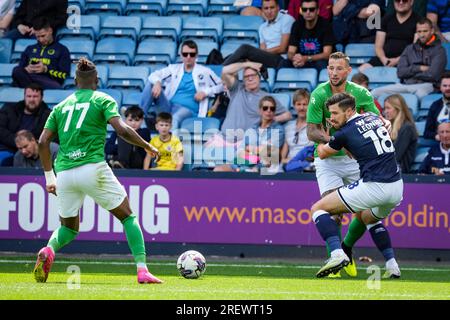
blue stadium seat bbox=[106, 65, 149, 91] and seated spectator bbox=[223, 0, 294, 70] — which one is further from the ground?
seated spectator bbox=[223, 0, 294, 70]

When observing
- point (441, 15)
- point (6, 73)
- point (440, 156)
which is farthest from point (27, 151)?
point (441, 15)

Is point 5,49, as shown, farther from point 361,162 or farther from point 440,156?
point 361,162

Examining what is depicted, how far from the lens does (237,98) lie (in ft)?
50.4

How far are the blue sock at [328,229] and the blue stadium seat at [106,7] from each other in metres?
8.86

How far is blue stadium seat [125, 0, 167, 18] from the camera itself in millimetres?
18031

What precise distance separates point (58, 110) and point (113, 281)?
1727 mm

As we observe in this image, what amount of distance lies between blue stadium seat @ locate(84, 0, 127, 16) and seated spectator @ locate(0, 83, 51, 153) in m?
3.39

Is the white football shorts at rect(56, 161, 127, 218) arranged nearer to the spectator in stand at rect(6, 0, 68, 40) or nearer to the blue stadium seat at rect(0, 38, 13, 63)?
the spectator in stand at rect(6, 0, 68, 40)

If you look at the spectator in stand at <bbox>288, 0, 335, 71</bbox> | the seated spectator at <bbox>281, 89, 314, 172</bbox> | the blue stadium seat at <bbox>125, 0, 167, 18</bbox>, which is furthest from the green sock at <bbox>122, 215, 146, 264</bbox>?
the blue stadium seat at <bbox>125, 0, 167, 18</bbox>

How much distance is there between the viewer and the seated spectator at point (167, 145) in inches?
570

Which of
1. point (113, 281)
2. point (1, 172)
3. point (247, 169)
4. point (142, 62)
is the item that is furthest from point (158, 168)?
point (113, 281)

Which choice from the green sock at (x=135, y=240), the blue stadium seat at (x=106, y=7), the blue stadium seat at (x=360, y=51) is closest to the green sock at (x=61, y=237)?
the green sock at (x=135, y=240)

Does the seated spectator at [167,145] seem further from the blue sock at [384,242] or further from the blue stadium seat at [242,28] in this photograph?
the blue sock at [384,242]
